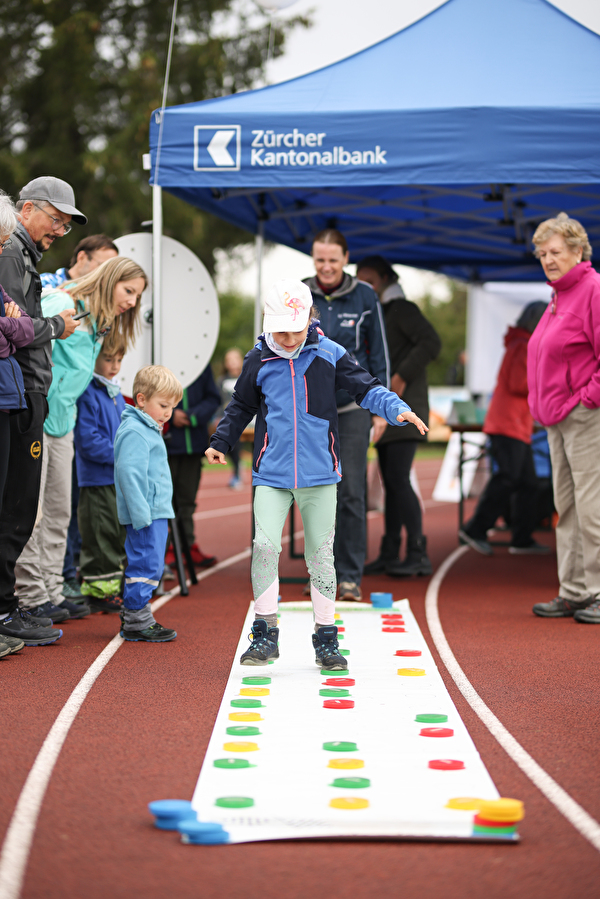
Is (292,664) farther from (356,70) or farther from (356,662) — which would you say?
(356,70)

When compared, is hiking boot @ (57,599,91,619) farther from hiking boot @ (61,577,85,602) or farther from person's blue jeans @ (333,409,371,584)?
person's blue jeans @ (333,409,371,584)

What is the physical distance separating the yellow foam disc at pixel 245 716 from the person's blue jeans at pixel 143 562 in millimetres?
1449

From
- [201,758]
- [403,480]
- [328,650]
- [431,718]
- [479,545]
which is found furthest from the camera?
[479,545]

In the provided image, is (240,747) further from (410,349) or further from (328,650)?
(410,349)

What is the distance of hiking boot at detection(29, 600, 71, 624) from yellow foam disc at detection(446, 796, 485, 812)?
121 inches

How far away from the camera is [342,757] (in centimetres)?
333

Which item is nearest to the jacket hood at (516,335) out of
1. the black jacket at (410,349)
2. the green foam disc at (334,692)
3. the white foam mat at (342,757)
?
the black jacket at (410,349)

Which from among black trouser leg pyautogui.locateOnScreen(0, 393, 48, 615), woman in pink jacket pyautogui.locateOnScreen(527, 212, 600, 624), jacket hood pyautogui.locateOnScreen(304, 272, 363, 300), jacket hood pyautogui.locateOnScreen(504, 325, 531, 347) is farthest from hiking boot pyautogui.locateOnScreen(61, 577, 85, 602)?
jacket hood pyautogui.locateOnScreen(504, 325, 531, 347)

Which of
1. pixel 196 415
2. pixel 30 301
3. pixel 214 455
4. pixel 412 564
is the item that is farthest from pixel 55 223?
pixel 412 564

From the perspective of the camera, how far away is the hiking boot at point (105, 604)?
19.9ft

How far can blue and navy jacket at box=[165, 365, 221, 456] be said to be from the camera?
7.59 metres

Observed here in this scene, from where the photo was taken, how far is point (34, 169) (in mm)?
20656

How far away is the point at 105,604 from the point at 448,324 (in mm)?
54861

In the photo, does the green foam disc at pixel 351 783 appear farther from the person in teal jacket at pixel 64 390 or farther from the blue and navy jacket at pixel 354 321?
the blue and navy jacket at pixel 354 321
